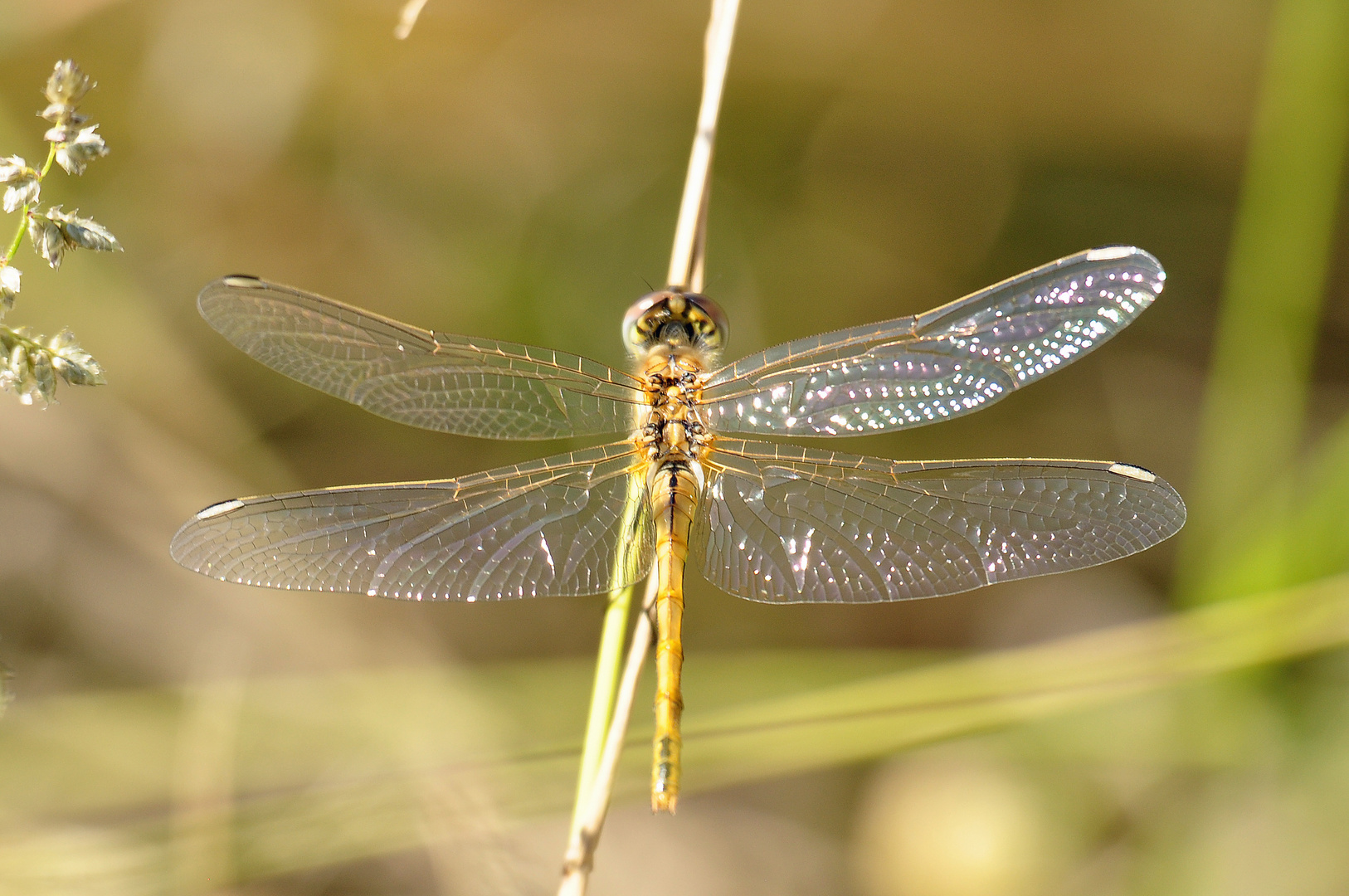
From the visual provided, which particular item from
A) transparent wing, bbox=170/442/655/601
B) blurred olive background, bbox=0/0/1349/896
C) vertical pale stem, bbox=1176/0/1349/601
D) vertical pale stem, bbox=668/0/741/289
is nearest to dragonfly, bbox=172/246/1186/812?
transparent wing, bbox=170/442/655/601

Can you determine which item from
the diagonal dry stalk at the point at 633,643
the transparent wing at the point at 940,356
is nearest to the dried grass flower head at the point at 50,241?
the diagonal dry stalk at the point at 633,643

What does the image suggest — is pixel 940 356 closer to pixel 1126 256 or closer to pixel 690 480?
pixel 1126 256

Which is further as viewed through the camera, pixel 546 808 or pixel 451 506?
pixel 546 808

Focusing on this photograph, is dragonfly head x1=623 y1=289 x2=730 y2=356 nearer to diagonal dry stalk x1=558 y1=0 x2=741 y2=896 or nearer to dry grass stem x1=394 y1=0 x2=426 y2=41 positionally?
diagonal dry stalk x1=558 y1=0 x2=741 y2=896

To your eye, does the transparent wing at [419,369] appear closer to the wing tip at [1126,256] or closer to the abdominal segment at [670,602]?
the abdominal segment at [670,602]

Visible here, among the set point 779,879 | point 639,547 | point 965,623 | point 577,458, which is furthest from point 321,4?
point 779,879

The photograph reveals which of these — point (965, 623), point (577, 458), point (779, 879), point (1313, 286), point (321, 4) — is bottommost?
point (779, 879)

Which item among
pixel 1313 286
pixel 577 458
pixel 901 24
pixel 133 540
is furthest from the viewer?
pixel 901 24

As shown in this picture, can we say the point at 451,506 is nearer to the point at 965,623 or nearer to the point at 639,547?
the point at 639,547
